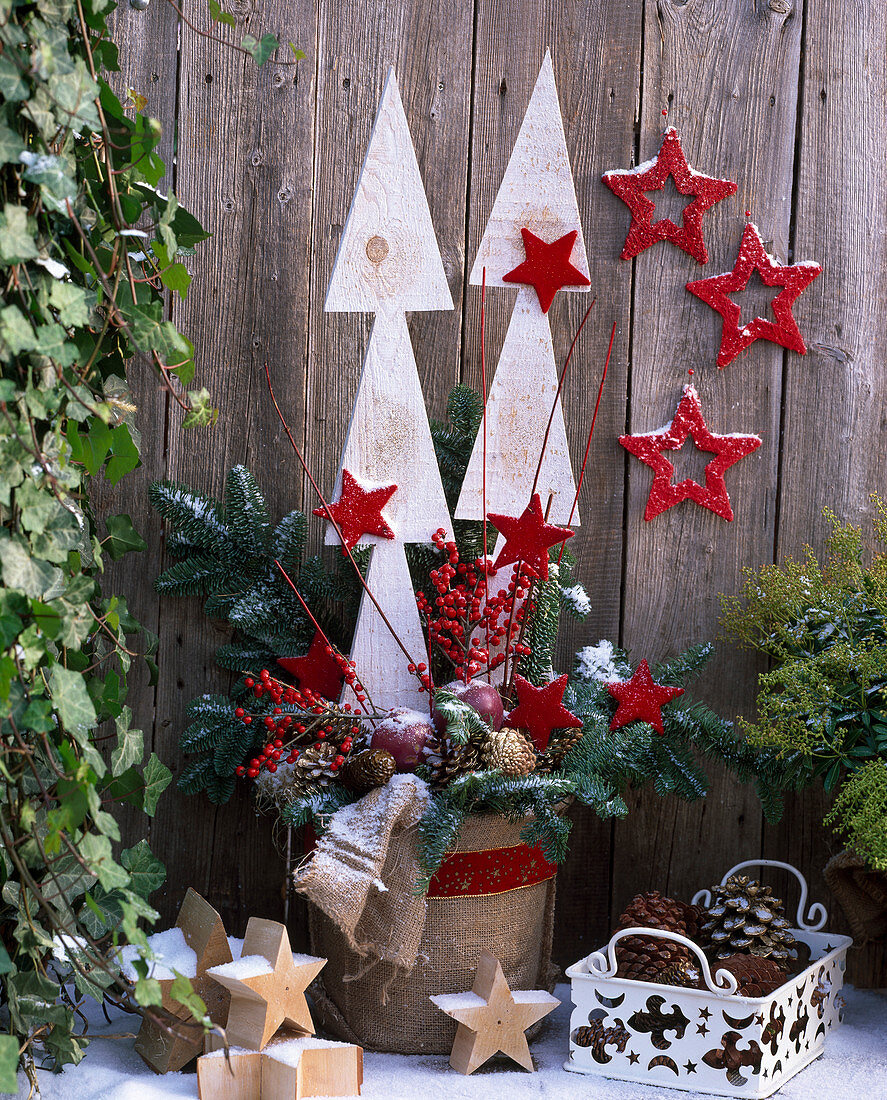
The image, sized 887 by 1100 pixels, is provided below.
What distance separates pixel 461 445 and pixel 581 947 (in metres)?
0.72

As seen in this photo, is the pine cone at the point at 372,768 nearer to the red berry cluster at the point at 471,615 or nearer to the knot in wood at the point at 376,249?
the red berry cluster at the point at 471,615

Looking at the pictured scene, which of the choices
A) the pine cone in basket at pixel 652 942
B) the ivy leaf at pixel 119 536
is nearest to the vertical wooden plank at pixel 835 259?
the pine cone in basket at pixel 652 942

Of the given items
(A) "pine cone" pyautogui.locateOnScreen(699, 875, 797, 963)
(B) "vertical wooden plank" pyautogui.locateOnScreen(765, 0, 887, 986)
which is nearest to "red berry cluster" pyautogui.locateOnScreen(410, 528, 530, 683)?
(A) "pine cone" pyautogui.locateOnScreen(699, 875, 797, 963)

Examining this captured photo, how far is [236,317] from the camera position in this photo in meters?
1.43

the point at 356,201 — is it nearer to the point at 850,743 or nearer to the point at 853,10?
the point at 853,10

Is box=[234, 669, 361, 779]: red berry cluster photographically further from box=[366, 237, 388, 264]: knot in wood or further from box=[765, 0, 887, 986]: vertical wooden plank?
box=[765, 0, 887, 986]: vertical wooden plank

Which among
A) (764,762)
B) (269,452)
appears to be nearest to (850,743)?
(764,762)

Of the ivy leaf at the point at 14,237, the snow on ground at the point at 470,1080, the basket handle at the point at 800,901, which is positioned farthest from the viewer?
the basket handle at the point at 800,901

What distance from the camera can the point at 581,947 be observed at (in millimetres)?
1433

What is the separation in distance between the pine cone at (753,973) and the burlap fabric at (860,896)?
0.19 meters

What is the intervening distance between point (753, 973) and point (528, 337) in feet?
2.71

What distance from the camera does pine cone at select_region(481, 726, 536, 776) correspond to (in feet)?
3.55

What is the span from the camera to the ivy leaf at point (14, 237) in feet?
2.48

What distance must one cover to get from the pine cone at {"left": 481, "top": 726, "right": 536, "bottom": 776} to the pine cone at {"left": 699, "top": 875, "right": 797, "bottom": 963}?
0.30 meters
